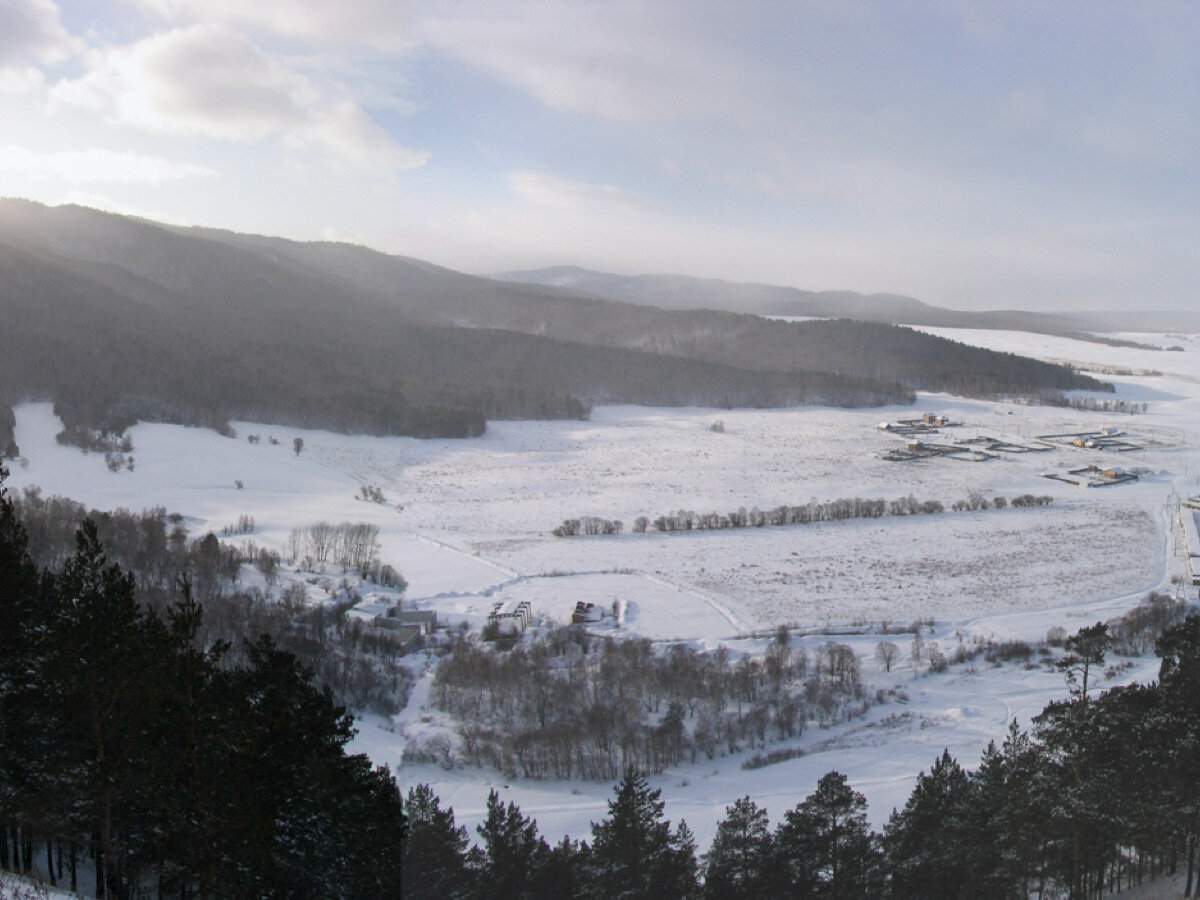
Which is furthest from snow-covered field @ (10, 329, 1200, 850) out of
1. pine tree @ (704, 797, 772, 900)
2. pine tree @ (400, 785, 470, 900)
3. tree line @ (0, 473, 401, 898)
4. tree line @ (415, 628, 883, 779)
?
tree line @ (0, 473, 401, 898)

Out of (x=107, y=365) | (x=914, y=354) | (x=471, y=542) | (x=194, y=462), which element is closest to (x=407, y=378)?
(x=107, y=365)

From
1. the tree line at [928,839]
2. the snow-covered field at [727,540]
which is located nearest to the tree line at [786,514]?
the snow-covered field at [727,540]

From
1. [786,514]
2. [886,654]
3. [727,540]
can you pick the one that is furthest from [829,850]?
[786,514]

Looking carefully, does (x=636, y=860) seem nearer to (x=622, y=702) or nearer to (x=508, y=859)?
(x=508, y=859)

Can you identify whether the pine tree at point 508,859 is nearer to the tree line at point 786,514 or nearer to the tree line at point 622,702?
the tree line at point 622,702

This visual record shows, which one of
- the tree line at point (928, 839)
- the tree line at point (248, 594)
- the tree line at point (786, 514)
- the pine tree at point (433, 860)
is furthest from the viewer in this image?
the tree line at point (786, 514)

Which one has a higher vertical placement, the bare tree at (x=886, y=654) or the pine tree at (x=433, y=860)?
the pine tree at (x=433, y=860)
